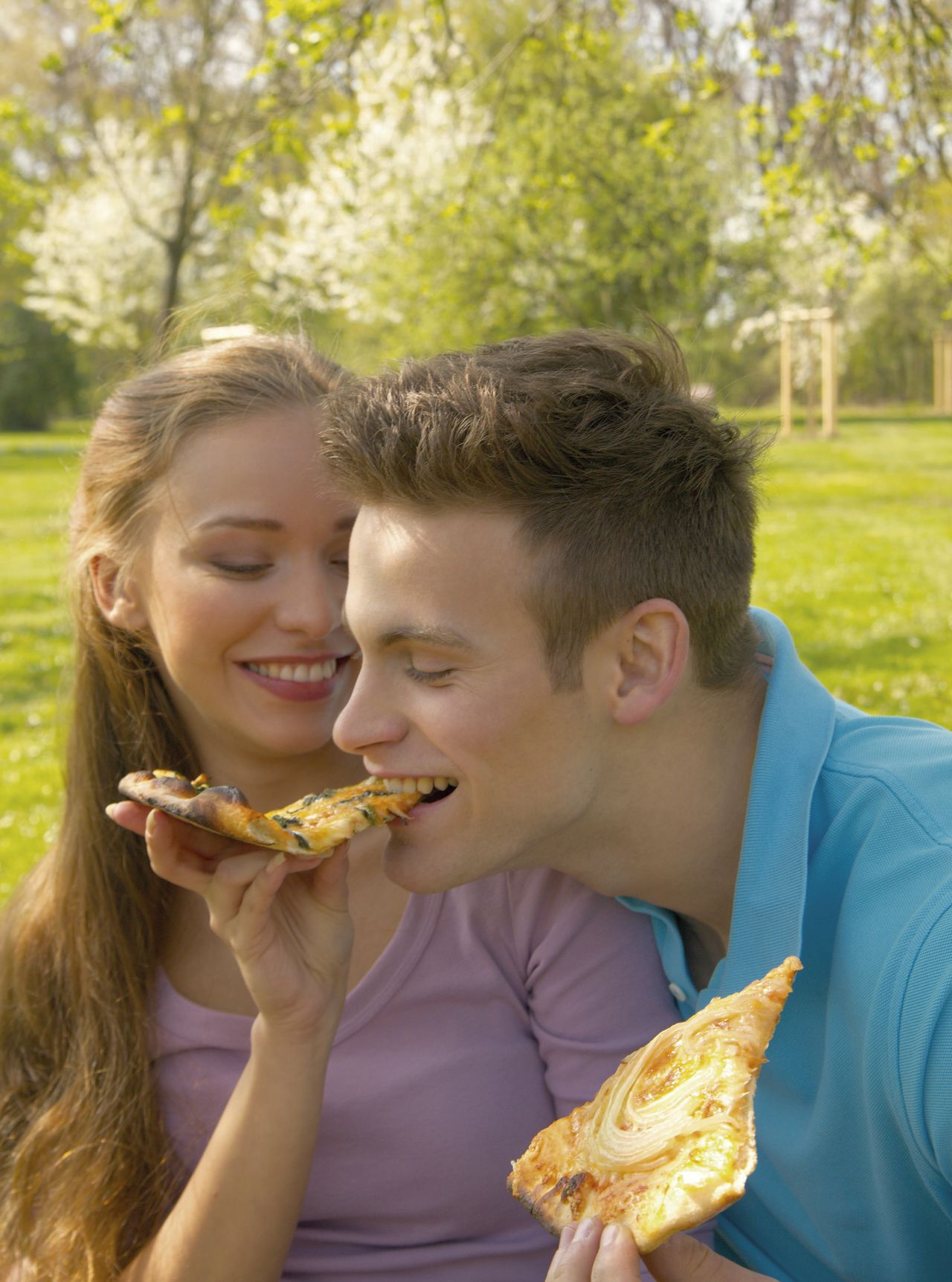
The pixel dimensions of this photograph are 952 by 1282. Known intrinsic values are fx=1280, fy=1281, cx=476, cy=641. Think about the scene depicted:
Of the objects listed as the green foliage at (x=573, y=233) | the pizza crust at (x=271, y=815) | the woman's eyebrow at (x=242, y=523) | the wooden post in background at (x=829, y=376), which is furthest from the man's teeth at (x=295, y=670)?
the wooden post in background at (x=829, y=376)

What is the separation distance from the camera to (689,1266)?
6.97ft

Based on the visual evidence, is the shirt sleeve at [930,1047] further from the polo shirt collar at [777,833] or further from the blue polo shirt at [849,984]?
the polo shirt collar at [777,833]

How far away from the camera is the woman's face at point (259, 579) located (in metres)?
3.21

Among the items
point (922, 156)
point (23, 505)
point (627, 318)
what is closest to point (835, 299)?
point (627, 318)

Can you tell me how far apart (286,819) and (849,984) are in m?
1.24

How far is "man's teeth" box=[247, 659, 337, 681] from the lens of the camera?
3238 millimetres

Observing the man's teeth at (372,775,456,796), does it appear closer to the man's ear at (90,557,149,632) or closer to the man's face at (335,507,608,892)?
the man's face at (335,507,608,892)

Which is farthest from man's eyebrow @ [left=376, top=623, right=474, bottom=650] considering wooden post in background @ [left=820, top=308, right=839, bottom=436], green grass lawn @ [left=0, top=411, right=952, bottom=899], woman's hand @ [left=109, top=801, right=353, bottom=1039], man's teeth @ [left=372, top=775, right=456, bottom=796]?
wooden post in background @ [left=820, top=308, right=839, bottom=436]

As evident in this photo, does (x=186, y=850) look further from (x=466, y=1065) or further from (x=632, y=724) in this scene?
(x=632, y=724)

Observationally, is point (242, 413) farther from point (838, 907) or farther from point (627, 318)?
point (627, 318)

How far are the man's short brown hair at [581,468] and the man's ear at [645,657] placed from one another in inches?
1.7

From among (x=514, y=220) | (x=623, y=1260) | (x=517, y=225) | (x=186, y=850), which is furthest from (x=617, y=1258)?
(x=517, y=225)

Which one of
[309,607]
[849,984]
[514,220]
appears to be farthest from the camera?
[514,220]

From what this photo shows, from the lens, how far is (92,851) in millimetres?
3516
